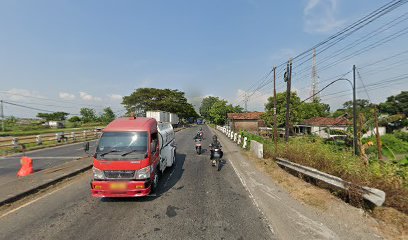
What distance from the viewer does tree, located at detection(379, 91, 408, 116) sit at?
208ft

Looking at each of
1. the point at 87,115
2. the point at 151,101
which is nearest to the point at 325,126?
the point at 151,101

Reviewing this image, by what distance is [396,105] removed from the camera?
65875mm

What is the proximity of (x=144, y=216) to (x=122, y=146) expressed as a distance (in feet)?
7.95

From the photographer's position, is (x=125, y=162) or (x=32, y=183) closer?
(x=125, y=162)

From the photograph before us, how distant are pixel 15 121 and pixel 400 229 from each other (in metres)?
105

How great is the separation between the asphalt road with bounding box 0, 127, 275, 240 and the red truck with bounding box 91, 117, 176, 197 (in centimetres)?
47

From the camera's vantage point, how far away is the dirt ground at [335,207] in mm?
4727

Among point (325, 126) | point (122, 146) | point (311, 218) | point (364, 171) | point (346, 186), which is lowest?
point (311, 218)

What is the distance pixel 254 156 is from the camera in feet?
48.9

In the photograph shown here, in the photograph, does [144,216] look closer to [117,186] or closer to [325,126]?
[117,186]

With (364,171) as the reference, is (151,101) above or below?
above

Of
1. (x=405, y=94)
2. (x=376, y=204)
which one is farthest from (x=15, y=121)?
(x=405, y=94)

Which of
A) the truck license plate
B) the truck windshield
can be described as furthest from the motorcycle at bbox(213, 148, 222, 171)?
the truck license plate

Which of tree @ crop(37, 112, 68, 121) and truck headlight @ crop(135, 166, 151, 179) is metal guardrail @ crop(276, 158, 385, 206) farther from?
tree @ crop(37, 112, 68, 121)
